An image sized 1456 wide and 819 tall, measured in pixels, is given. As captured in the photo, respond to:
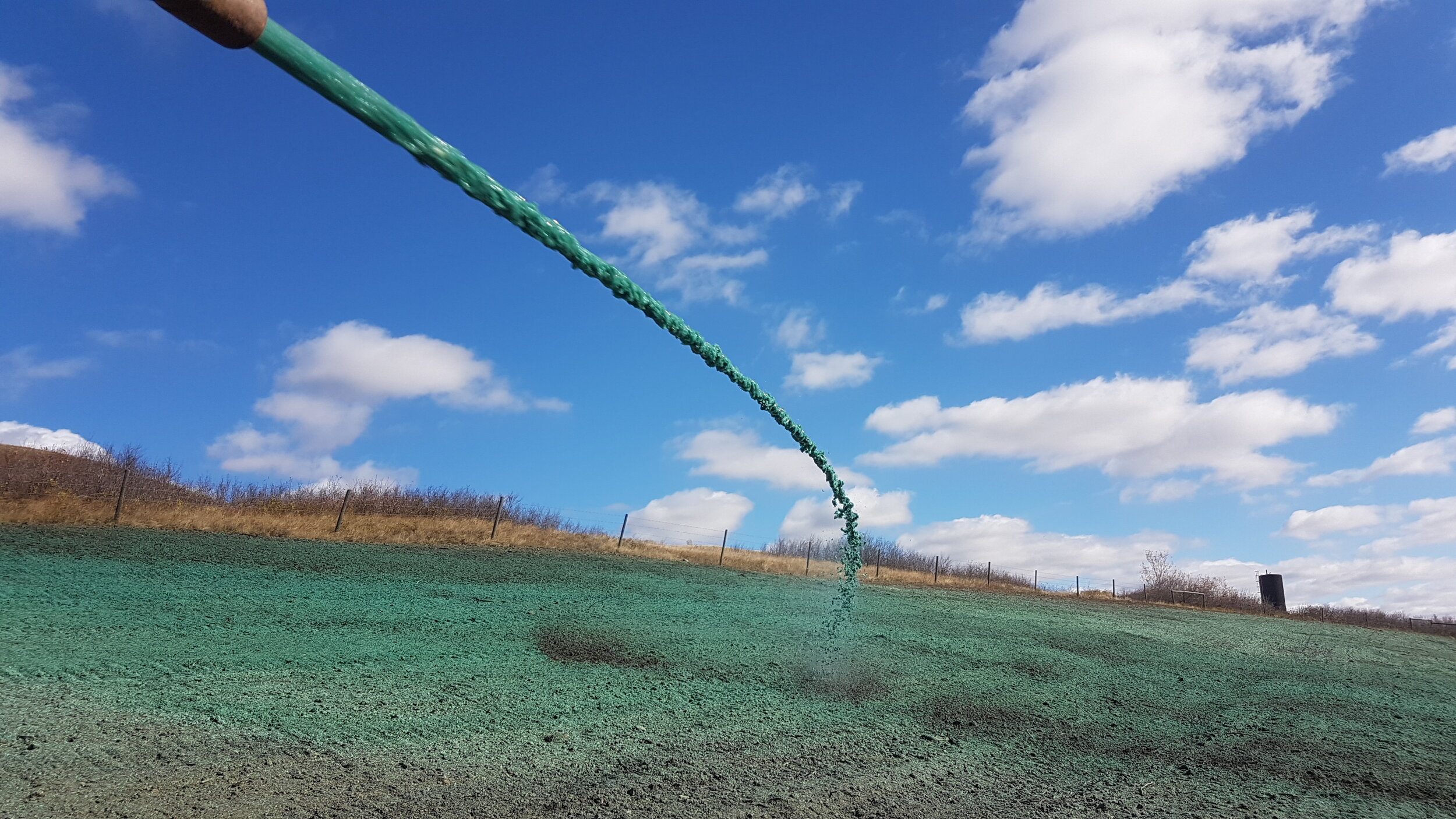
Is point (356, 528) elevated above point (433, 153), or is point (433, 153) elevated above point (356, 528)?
point (433, 153)

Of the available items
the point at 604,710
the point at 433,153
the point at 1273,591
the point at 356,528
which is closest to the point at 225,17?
the point at 433,153

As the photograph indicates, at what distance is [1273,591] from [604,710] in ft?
174

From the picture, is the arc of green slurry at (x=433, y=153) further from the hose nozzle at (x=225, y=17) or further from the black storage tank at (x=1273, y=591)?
the black storage tank at (x=1273, y=591)

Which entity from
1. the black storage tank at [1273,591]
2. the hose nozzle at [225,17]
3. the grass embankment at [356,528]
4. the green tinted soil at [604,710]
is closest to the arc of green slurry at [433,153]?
the hose nozzle at [225,17]

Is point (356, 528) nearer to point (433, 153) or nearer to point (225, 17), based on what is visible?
point (433, 153)

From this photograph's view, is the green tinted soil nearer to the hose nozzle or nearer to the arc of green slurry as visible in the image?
the arc of green slurry

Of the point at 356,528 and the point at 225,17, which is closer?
the point at 225,17

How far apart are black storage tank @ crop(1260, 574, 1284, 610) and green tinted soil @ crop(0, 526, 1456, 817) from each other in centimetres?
3764

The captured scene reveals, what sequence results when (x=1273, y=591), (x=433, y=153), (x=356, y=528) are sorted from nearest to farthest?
(x=433, y=153), (x=356, y=528), (x=1273, y=591)

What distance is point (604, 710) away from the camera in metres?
7.34

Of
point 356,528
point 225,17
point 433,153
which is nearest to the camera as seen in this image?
point 225,17

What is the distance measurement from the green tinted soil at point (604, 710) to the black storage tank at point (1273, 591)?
37641 millimetres

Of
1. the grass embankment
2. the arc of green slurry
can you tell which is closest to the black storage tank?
the grass embankment

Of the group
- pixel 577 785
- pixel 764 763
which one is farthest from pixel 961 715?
pixel 577 785
